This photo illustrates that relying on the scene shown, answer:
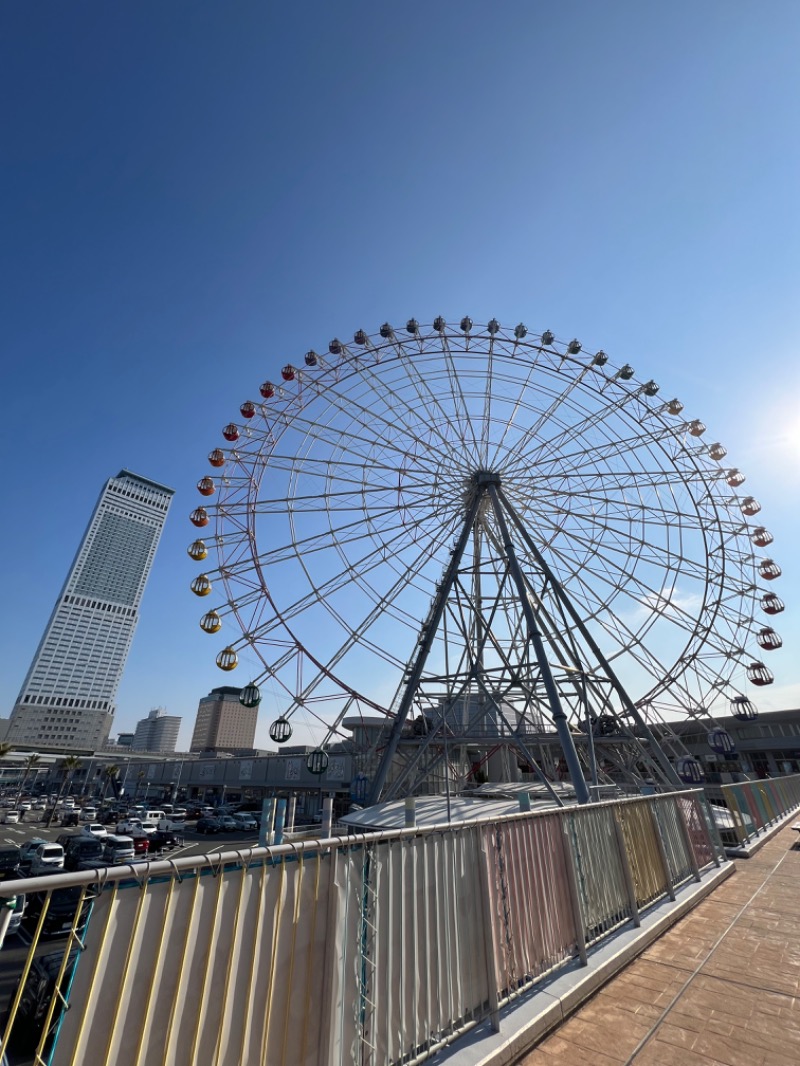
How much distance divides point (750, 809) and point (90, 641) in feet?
667

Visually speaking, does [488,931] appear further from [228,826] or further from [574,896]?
[228,826]

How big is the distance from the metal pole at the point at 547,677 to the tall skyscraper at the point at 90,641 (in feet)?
545

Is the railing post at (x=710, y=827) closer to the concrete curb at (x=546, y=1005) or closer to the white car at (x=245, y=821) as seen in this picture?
the concrete curb at (x=546, y=1005)

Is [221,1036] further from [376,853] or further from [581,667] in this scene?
[581,667]

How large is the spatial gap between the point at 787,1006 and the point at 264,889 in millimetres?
4718

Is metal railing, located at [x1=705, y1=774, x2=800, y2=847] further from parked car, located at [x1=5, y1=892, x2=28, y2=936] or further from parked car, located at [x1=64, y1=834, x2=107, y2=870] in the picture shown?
parked car, located at [x1=64, y1=834, x2=107, y2=870]

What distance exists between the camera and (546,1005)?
4.04m

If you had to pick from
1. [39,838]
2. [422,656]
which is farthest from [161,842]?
[422,656]

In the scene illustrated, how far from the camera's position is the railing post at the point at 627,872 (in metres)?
6.00

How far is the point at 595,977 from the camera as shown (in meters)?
4.63

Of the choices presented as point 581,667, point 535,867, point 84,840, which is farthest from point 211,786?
point 535,867

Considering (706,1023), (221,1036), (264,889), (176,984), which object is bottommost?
(706,1023)

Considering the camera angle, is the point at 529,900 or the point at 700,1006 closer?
the point at 700,1006

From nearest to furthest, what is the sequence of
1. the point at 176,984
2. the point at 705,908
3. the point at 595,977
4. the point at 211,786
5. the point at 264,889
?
the point at 176,984 → the point at 264,889 → the point at 595,977 → the point at 705,908 → the point at 211,786
